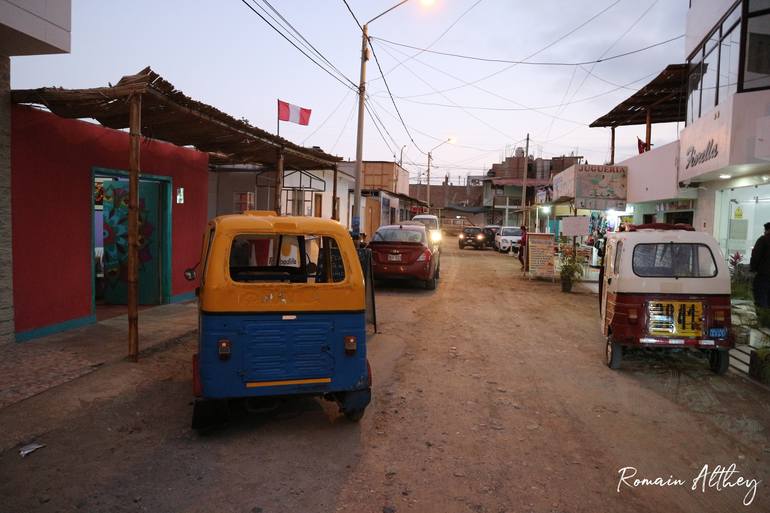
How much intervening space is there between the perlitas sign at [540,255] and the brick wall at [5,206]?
13906 millimetres

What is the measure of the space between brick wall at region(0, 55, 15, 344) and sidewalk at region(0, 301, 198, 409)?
0.40 metres

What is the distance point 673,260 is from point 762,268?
12.4 ft

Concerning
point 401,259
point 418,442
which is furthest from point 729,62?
point 418,442

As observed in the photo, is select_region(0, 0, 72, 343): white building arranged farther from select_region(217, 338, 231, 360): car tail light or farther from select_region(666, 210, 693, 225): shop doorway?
select_region(666, 210, 693, 225): shop doorway

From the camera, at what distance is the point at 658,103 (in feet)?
64.6

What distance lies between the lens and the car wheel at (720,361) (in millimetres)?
6801

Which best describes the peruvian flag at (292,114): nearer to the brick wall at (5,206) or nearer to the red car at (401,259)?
the red car at (401,259)

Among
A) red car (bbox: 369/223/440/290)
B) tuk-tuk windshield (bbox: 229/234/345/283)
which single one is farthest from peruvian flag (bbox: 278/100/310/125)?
tuk-tuk windshield (bbox: 229/234/345/283)

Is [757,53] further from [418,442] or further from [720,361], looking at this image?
[418,442]

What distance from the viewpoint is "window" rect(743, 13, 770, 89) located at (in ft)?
36.2

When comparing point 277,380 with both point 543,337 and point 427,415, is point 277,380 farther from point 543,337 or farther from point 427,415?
point 543,337

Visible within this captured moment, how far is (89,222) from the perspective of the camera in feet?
28.1

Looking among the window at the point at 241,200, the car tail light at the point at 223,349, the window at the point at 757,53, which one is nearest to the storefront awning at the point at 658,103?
the window at the point at 757,53

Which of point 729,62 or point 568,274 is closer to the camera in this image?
point 729,62
